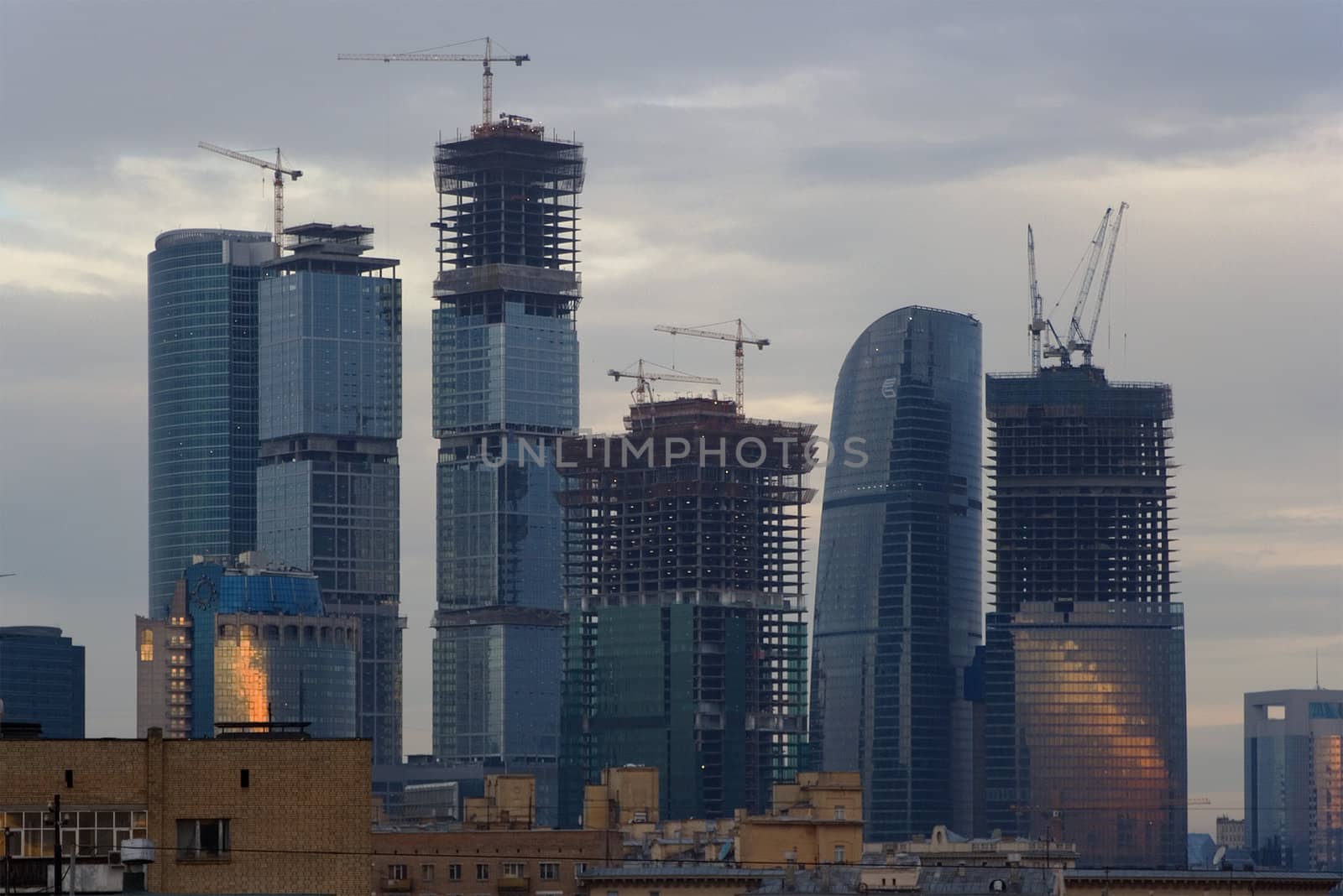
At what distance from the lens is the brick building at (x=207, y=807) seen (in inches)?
4178

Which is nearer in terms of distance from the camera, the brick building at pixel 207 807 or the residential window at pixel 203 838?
the brick building at pixel 207 807

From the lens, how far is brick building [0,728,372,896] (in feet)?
348

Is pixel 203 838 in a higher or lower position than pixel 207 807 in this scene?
lower

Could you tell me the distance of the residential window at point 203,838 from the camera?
10712cm

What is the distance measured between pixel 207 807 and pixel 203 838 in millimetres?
1083

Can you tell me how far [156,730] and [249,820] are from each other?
175 inches

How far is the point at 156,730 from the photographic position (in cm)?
10675

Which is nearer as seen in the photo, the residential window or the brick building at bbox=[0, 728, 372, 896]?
the brick building at bbox=[0, 728, 372, 896]

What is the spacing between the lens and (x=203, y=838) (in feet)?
353

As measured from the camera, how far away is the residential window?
107 meters

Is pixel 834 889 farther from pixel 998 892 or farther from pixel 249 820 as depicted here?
pixel 249 820

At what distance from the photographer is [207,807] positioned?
108 m

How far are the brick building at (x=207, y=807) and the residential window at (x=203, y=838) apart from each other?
41 millimetres

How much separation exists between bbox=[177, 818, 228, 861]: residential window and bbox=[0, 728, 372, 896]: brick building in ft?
0.13
